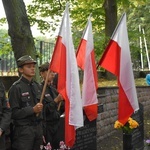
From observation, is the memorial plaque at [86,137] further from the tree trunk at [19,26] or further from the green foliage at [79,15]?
the green foliage at [79,15]

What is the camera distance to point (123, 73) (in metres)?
5.53

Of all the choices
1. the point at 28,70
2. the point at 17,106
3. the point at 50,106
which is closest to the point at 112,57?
the point at 50,106

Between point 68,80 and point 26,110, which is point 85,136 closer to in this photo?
point 68,80

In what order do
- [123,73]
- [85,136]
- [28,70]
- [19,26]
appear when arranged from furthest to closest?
[19,26]
[85,136]
[123,73]
[28,70]

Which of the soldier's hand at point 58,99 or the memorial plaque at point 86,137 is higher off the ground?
the soldier's hand at point 58,99

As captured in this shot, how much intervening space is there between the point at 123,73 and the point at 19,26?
8.22 ft

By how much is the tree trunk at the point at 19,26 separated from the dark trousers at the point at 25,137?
278cm

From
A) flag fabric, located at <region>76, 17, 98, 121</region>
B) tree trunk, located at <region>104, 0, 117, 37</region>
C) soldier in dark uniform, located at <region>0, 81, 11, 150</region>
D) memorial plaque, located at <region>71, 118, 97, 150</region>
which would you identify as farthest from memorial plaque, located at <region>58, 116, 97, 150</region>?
tree trunk, located at <region>104, 0, 117, 37</region>

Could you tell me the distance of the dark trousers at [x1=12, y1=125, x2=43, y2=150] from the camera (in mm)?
4508

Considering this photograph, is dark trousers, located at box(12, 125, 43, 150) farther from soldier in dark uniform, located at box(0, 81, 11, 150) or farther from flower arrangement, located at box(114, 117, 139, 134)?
flower arrangement, located at box(114, 117, 139, 134)

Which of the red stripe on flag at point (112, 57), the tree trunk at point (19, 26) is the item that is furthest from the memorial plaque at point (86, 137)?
the tree trunk at point (19, 26)

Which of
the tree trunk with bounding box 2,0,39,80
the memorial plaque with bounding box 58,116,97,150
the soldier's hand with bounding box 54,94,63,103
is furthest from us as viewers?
the tree trunk with bounding box 2,0,39,80

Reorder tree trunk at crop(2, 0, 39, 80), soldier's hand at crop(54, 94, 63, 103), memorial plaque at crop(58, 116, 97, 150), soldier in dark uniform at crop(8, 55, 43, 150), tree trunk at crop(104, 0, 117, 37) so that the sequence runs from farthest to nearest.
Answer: tree trunk at crop(104, 0, 117, 37), tree trunk at crop(2, 0, 39, 80), memorial plaque at crop(58, 116, 97, 150), soldier's hand at crop(54, 94, 63, 103), soldier in dark uniform at crop(8, 55, 43, 150)

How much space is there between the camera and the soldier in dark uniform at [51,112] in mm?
5133
